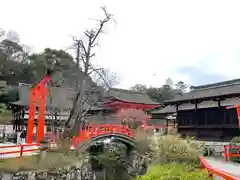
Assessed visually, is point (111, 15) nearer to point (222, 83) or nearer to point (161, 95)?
point (222, 83)

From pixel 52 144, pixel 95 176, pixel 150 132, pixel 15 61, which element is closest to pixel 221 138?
pixel 150 132

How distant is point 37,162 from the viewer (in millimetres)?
14391

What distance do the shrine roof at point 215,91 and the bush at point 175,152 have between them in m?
8.44

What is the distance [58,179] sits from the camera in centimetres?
1399

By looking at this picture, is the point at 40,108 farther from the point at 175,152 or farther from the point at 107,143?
the point at 175,152

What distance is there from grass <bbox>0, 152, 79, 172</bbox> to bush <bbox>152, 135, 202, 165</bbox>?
533 cm

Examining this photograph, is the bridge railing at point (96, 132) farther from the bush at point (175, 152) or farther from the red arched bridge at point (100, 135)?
the bush at point (175, 152)

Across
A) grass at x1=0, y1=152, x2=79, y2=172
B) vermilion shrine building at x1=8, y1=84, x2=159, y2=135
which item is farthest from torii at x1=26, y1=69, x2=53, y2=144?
vermilion shrine building at x1=8, y1=84, x2=159, y2=135

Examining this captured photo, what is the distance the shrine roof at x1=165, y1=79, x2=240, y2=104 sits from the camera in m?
22.1

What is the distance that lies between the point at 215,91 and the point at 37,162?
17560 millimetres

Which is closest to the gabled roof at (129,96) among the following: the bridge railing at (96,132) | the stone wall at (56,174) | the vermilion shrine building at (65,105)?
the vermilion shrine building at (65,105)

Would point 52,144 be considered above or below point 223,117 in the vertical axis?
below

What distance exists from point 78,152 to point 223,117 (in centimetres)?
1243

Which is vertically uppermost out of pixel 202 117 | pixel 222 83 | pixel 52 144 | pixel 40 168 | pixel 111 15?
pixel 111 15
